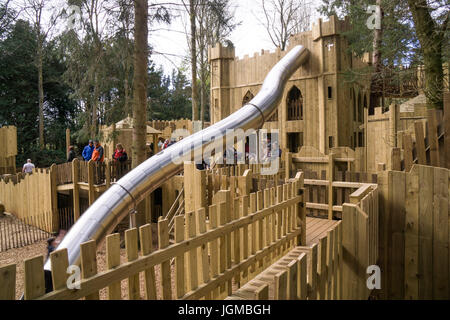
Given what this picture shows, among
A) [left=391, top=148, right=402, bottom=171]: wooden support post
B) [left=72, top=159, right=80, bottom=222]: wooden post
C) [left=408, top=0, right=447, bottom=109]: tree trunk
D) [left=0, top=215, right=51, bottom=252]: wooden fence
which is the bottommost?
[left=0, top=215, right=51, bottom=252]: wooden fence

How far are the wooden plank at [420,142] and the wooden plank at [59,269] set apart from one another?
159 inches

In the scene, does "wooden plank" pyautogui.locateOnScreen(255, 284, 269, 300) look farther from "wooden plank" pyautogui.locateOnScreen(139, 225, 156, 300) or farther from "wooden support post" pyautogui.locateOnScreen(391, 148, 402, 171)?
"wooden support post" pyautogui.locateOnScreen(391, 148, 402, 171)

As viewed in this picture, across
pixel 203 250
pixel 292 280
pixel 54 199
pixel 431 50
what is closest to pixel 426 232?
pixel 292 280

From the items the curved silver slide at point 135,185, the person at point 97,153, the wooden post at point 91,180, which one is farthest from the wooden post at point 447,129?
the person at point 97,153

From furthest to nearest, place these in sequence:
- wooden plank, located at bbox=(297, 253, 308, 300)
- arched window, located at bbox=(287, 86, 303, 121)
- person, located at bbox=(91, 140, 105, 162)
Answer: arched window, located at bbox=(287, 86, 303, 121)
person, located at bbox=(91, 140, 105, 162)
wooden plank, located at bbox=(297, 253, 308, 300)

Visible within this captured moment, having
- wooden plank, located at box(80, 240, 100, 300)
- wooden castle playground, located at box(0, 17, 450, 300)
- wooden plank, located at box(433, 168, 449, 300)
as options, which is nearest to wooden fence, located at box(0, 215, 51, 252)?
wooden castle playground, located at box(0, 17, 450, 300)

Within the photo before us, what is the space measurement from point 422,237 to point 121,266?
3.09 m

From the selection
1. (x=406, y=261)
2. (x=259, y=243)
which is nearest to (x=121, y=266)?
(x=259, y=243)

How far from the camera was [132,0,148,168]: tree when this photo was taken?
9289mm

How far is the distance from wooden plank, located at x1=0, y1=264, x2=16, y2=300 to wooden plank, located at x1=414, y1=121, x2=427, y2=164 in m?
4.30

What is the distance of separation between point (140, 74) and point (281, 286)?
8.61 meters

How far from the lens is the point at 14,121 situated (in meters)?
27.1

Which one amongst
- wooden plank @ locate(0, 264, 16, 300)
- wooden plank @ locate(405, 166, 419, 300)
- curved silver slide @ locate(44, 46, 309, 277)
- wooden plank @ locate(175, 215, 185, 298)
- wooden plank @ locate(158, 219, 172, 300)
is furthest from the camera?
curved silver slide @ locate(44, 46, 309, 277)

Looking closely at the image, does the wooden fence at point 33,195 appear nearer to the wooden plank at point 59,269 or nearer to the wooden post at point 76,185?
the wooden post at point 76,185
